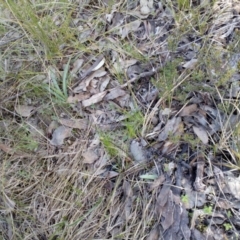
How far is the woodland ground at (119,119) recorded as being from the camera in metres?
1.46

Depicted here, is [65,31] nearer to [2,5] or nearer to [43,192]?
[2,5]

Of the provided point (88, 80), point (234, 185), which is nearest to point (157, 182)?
point (234, 185)

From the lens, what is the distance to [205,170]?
1.46 metres

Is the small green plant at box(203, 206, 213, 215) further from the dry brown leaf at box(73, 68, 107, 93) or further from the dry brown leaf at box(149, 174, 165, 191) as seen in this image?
the dry brown leaf at box(73, 68, 107, 93)

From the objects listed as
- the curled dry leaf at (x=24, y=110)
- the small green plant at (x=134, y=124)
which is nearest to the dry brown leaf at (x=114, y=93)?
the small green plant at (x=134, y=124)

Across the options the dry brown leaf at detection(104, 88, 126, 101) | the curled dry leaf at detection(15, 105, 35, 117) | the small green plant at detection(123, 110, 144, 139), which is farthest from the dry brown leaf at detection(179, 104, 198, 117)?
the curled dry leaf at detection(15, 105, 35, 117)

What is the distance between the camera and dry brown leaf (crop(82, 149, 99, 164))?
162cm

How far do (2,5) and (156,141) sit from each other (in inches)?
38.1

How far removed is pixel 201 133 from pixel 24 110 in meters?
0.75

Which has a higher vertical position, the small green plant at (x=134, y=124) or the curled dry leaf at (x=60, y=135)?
the small green plant at (x=134, y=124)

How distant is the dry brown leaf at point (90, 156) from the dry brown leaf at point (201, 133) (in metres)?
0.40

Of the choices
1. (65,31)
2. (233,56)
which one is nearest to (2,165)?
(65,31)

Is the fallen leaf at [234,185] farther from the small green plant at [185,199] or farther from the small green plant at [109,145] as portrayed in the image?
the small green plant at [109,145]

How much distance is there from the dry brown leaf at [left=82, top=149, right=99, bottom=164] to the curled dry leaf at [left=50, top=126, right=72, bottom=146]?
11 cm
